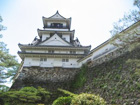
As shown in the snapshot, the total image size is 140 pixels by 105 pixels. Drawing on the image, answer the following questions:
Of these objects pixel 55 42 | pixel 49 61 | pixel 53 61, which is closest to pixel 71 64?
pixel 53 61

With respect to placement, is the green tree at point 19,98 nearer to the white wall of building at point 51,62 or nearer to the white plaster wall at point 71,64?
the white wall of building at point 51,62

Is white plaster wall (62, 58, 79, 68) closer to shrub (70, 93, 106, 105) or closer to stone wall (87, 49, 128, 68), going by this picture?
stone wall (87, 49, 128, 68)

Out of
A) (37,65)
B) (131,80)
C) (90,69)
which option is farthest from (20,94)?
(131,80)

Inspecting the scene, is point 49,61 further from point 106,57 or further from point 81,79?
point 106,57

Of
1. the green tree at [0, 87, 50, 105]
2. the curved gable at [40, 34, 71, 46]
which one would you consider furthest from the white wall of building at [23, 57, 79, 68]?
the green tree at [0, 87, 50, 105]

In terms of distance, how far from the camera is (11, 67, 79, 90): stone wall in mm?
15377

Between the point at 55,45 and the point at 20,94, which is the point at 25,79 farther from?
the point at 55,45

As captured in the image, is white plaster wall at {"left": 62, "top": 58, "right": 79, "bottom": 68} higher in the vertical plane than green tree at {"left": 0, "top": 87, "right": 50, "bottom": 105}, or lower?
higher

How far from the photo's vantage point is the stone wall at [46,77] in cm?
1538

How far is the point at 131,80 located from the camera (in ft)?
25.5

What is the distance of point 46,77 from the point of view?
16188mm

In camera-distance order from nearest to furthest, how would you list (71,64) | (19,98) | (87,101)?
(87,101), (19,98), (71,64)

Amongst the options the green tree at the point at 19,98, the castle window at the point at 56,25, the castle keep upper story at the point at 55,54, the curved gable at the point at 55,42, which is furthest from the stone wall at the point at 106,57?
the castle window at the point at 56,25

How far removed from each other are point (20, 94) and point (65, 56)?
8240mm
